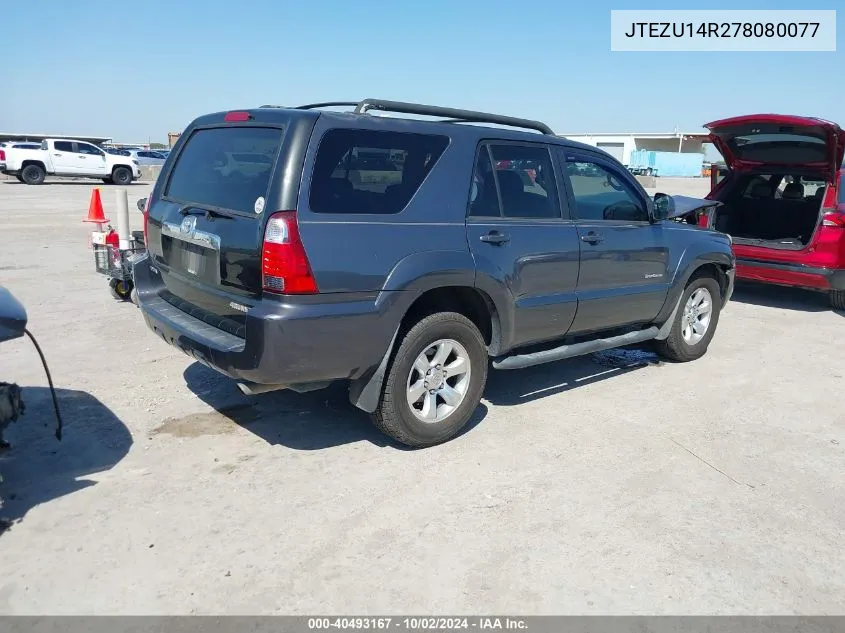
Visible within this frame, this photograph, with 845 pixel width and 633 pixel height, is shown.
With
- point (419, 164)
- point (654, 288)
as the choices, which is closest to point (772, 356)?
point (654, 288)

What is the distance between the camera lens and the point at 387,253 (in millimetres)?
3807

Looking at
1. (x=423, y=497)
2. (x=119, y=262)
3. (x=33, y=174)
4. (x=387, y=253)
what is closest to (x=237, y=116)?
(x=387, y=253)

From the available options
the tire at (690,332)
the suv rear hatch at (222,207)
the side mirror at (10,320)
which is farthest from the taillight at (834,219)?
the side mirror at (10,320)

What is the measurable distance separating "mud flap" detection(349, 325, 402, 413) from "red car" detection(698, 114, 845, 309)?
6004mm

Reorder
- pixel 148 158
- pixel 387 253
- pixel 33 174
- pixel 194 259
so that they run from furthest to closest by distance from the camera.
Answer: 1. pixel 148 158
2. pixel 33 174
3. pixel 194 259
4. pixel 387 253

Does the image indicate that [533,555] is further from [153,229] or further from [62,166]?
[62,166]

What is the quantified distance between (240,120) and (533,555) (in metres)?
2.87

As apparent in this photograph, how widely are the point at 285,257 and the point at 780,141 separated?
281 inches

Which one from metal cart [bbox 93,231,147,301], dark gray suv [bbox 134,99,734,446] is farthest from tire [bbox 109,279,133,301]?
dark gray suv [bbox 134,99,734,446]

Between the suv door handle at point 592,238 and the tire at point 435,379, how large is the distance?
118 cm

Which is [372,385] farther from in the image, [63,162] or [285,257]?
[63,162]

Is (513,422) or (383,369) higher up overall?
(383,369)

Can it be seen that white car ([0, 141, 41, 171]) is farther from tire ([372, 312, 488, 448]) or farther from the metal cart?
tire ([372, 312, 488, 448])
